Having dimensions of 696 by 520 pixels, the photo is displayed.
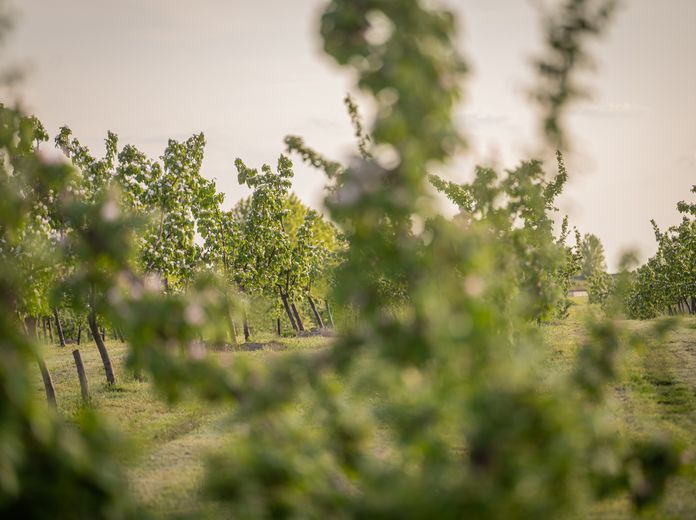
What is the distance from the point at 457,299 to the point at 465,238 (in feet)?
1.11

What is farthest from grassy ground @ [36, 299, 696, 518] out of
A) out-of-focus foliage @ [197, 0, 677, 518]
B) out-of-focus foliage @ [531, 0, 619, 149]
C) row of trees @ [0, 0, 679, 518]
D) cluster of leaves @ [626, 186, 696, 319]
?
cluster of leaves @ [626, 186, 696, 319]

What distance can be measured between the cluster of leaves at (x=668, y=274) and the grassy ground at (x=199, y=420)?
1662cm

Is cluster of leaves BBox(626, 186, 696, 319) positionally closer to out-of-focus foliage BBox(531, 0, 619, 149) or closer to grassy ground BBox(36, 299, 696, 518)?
grassy ground BBox(36, 299, 696, 518)

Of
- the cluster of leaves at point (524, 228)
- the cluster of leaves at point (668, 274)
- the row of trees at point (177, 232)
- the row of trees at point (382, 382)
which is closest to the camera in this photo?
the row of trees at point (382, 382)

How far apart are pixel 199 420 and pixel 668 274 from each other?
36.1 m

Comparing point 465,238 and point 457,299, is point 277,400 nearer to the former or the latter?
point 457,299

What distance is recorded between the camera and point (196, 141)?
73.4 feet

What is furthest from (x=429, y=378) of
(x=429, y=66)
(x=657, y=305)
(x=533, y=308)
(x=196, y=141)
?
(x=657, y=305)

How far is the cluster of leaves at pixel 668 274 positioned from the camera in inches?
1441

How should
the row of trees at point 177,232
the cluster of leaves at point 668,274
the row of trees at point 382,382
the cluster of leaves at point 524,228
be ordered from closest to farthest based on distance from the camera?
1. the row of trees at point 382,382
2. the cluster of leaves at point 524,228
3. the row of trees at point 177,232
4. the cluster of leaves at point 668,274

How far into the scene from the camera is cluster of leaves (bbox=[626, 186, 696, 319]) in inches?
1441

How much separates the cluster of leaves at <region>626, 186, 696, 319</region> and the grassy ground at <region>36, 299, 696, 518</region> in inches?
654

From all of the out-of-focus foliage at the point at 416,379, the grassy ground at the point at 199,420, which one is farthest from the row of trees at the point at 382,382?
the grassy ground at the point at 199,420

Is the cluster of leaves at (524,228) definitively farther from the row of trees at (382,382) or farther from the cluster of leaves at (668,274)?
the cluster of leaves at (668,274)
